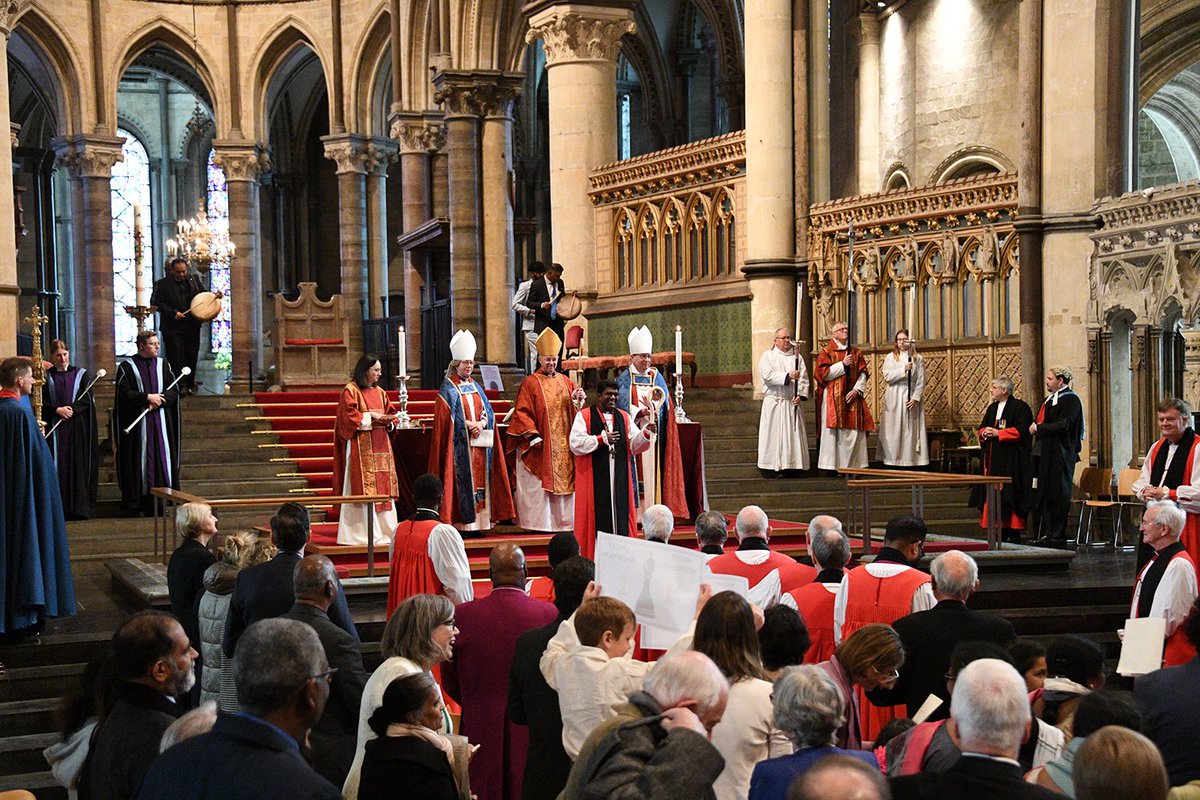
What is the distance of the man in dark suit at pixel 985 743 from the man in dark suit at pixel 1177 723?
4.04 feet

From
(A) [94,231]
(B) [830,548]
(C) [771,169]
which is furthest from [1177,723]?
(A) [94,231]

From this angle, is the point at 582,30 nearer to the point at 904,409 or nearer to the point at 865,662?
the point at 904,409

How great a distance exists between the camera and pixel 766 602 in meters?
6.35

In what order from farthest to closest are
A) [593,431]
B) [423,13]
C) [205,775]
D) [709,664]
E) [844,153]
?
[423,13] → [844,153] → [593,431] → [709,664] → [205,775]

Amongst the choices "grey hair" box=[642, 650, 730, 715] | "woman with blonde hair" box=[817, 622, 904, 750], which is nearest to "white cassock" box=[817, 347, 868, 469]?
"woman with blonde hair" box=[817, 622, 904, 750]

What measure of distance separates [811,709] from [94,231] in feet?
78.1

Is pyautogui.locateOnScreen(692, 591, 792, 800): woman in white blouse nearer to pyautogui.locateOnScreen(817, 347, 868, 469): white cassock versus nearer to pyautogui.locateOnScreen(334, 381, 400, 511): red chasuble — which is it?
pyautogui.locateOnScreen(334, 381, 400, 511): red chasuble

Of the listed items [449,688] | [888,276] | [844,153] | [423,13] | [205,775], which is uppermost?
[423,13]

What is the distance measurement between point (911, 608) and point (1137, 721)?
7.22 ft

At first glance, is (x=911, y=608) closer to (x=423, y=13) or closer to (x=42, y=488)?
(x=42, y=488)

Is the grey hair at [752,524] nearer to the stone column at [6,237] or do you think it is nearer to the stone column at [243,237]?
the stone column at [6,237]

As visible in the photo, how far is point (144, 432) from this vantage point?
1296 cm

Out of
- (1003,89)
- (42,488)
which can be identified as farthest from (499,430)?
(1003,89)

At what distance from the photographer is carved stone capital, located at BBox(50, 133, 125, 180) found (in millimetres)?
25156
